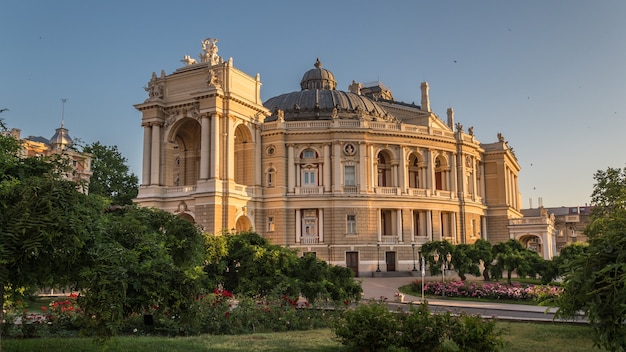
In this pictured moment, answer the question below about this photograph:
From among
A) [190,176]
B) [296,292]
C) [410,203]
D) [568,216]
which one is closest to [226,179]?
[190,176]

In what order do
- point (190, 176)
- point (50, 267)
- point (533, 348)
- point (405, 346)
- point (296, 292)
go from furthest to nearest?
point (190, 176), point (296, 292), point (533, 348), point (405, 346), point (50, 267)

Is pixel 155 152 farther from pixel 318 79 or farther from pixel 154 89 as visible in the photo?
pixel 318 79

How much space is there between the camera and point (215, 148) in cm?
4953

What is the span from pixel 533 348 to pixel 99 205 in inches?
467

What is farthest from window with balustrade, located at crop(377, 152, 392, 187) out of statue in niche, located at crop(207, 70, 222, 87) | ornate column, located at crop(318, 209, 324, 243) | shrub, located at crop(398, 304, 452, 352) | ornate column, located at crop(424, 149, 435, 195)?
shrub, located at crop(398, 304, 452, 352)

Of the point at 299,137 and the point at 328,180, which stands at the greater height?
the point at 299,137

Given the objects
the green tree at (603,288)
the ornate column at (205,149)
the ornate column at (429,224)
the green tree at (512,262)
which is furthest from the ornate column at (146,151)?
the green tree at (603,288)

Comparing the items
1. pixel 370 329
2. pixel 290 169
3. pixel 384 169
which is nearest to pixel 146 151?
pixel 290 169

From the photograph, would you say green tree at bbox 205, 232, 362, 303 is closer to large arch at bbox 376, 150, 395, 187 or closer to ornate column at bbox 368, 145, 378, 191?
ornate column at bbox 368, 145, 378, 191

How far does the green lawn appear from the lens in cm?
1463

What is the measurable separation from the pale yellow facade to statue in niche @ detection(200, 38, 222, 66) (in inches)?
6.3

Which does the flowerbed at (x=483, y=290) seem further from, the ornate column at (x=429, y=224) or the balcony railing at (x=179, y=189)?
the balcony railing at (x=179, y=189)

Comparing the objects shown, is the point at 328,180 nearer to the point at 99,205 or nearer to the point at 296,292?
the point at 296,292

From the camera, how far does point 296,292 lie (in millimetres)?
23359
